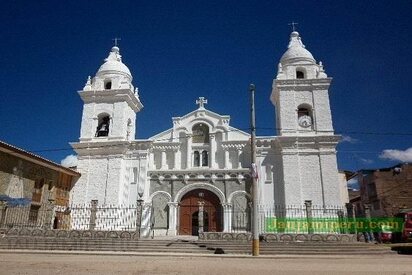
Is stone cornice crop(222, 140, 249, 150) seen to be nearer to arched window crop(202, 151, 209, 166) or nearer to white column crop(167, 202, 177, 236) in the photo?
arched window crop(202, 151, 209, 166)

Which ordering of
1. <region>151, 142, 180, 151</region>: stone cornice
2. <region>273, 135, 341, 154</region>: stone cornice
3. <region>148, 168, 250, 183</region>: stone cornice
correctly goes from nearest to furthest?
<region>273, 135, 341, 154</region>: stone cornice → <region>148, 168, 250, 183</region>: stone cornice → <region>151, 142, 180, 151</region>: stone cornice

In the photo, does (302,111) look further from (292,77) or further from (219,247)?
(219,247)

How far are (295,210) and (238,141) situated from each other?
6.30 meters

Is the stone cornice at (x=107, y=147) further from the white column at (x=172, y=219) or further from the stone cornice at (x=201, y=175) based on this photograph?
the white column at (x=172, y=219)

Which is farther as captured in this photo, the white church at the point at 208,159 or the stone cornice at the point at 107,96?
the stone cornice at the point at 107,96

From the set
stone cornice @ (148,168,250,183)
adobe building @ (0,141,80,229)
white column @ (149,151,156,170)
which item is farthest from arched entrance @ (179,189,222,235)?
adobe building @ (0,141,80,229)

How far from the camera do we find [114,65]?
1086 inches

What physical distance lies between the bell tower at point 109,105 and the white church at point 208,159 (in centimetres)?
8

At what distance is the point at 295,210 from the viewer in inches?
842

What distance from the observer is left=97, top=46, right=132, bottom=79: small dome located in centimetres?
2706

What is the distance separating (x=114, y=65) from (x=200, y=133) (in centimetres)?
961

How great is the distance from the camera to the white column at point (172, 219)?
22203 mm

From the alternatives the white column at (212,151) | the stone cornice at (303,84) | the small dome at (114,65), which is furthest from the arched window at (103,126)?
the stone cornice at (303,84)

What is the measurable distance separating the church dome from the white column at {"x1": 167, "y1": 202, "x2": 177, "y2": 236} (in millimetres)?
14274
